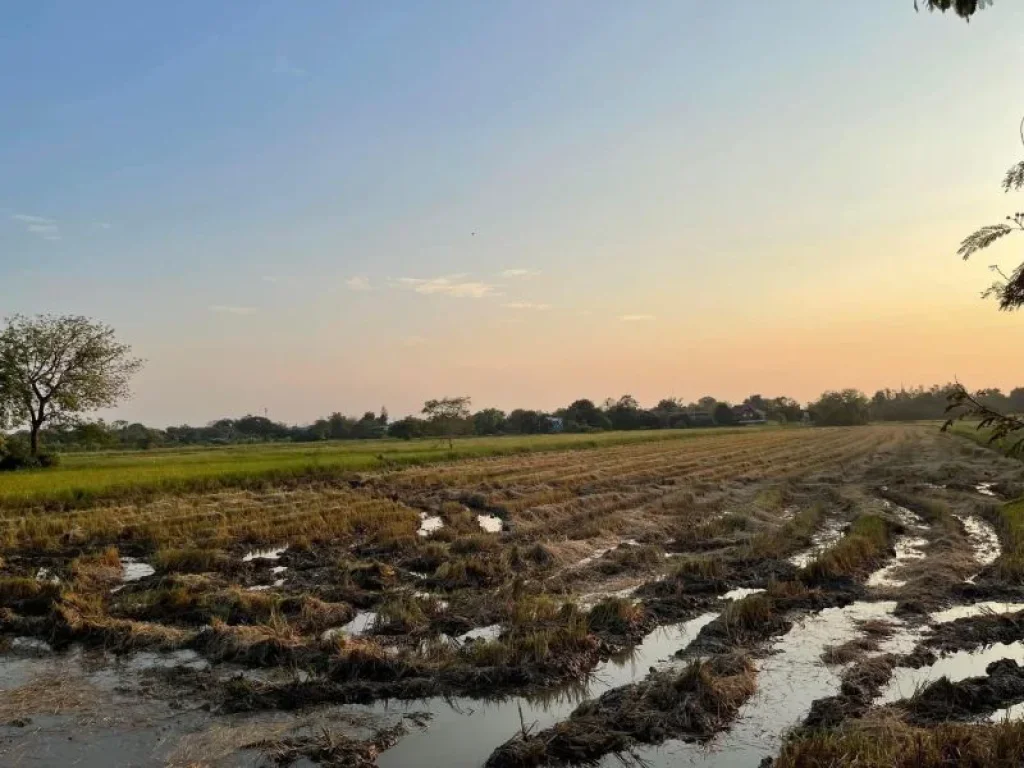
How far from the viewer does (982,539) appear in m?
17.0

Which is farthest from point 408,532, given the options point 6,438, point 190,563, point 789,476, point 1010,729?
point 6,438

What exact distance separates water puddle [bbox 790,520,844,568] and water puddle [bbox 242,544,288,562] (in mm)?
10924

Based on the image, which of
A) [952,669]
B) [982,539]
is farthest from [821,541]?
[952,669]

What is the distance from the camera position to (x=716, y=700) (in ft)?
24.2

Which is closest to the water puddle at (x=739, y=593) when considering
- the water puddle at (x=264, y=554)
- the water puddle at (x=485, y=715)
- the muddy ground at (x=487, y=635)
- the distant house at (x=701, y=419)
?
the muddy ground at (x=487, y=635)

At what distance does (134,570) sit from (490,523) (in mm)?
9825

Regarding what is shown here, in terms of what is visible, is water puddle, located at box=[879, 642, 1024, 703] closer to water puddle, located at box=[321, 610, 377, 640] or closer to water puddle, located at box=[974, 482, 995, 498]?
water puddle, located at box=[321, 610, 377, 640]

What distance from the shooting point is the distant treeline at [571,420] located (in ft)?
286

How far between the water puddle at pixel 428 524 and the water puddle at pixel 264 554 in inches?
144

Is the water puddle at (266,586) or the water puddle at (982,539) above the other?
the water puddle at (982,539)

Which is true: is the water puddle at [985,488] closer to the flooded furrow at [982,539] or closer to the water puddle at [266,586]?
the flooded furrow at [982,539]

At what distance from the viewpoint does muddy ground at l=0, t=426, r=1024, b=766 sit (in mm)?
6945

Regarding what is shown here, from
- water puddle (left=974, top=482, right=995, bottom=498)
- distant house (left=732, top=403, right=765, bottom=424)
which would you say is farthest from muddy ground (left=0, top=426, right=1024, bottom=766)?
distant house (left=732, top=403, right=765, bottom=424)

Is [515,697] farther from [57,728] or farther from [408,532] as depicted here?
[408,532]
